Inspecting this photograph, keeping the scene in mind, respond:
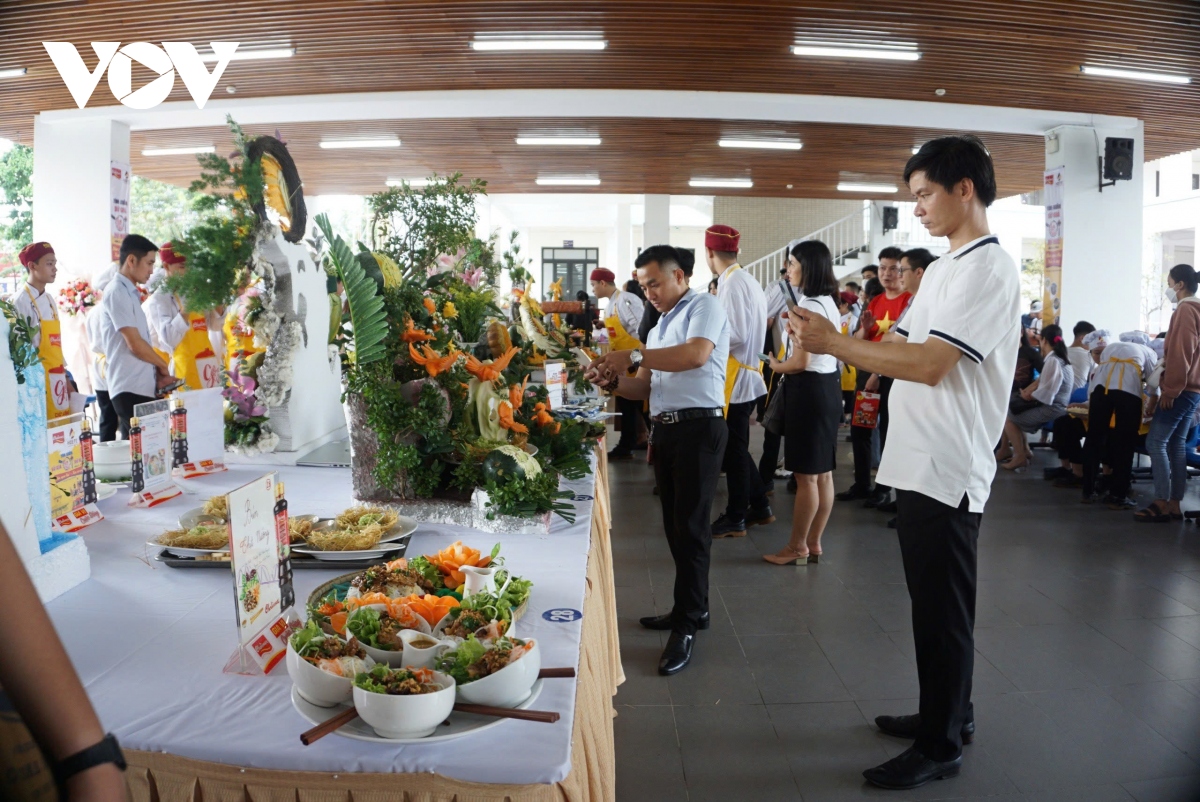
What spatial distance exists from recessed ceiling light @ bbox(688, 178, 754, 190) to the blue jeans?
7762mm

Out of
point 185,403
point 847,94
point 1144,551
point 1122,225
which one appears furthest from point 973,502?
point 1122,225

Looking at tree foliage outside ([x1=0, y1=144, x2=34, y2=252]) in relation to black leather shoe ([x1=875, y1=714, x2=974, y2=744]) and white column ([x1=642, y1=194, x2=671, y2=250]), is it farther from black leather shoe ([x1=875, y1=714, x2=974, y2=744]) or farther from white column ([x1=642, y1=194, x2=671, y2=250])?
black leather shoe ([x1=875, y1=714, x2=974, y2=744])

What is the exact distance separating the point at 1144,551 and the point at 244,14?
6103mm

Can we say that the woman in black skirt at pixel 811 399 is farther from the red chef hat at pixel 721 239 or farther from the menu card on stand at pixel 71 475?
the menu card on stand at pixel 71 475

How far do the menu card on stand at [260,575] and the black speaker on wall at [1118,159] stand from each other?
8827 mm

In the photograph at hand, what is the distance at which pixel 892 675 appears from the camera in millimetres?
2639

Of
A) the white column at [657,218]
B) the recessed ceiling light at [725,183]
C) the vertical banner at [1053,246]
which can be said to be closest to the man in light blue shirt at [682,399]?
the vertical banner at [1053,246]

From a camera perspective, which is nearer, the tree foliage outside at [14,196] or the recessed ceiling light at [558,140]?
the recessed ceiling light at [558,140]

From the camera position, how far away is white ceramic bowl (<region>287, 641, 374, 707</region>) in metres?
1.05

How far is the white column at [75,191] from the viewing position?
785 centimetres

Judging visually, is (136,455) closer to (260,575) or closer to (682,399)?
(260,575)

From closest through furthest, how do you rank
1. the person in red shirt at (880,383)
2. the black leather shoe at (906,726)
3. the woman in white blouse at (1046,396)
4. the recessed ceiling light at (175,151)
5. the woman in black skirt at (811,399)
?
the black leather shoe at (906,726), the woman in black skirt at (811,399), the person in red shirt at (880,383), the woman in white blouse at (1046,396), the recessed ceiling light at (175,151)

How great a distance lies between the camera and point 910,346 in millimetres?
1779

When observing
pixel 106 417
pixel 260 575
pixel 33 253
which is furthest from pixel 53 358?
pixel 260 575
